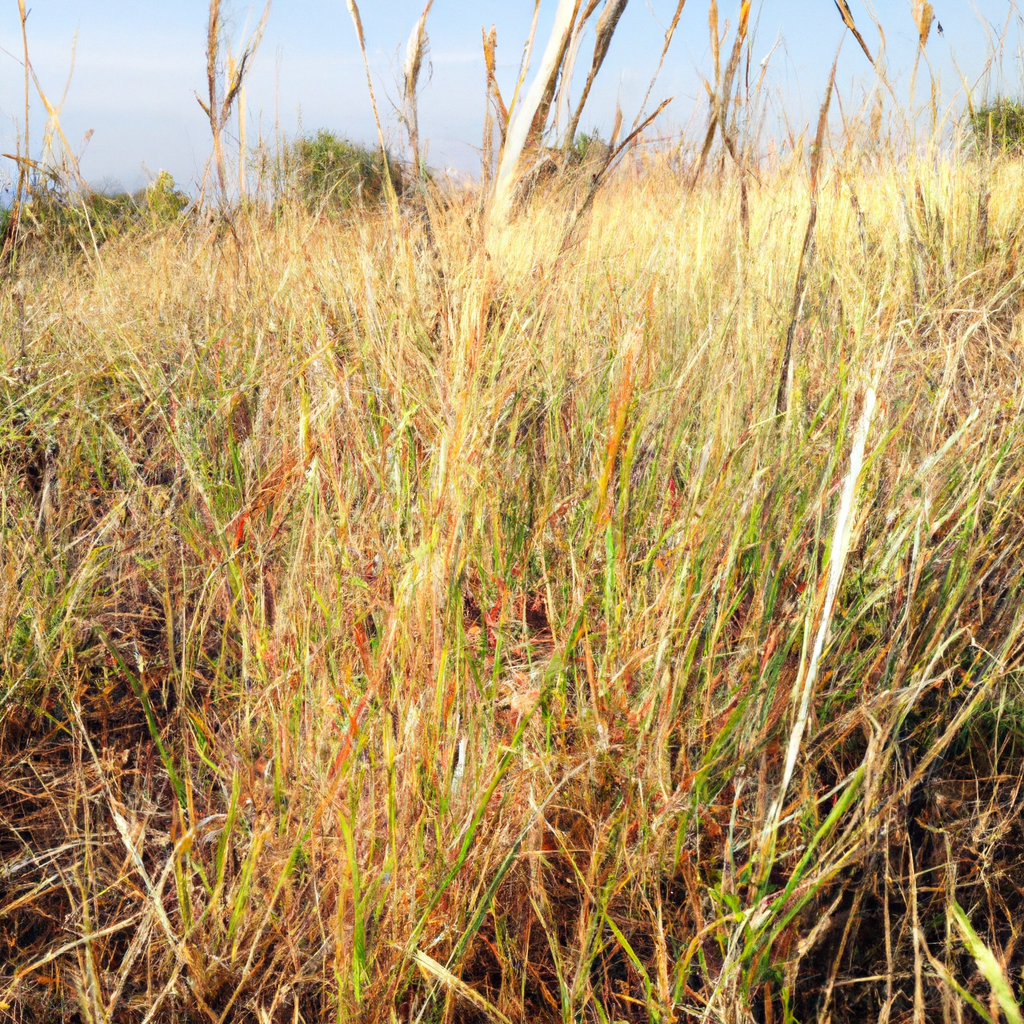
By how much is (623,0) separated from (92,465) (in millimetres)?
2993

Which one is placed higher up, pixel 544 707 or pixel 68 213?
pixel 68 213

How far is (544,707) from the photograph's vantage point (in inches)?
31.1

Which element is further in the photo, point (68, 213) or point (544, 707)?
point (68, 213)

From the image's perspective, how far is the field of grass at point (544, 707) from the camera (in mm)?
708

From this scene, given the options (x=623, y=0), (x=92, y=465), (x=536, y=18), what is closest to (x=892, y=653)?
(x=536, y=18)

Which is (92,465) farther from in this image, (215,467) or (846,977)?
(846,977)

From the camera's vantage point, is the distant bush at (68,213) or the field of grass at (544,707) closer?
the field of grass at (544,707)

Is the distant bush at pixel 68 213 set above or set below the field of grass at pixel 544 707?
above

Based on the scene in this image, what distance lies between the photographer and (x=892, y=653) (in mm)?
846

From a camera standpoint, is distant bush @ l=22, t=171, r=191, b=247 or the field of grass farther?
distant bush @ l=22, t=171, r=191, b=247

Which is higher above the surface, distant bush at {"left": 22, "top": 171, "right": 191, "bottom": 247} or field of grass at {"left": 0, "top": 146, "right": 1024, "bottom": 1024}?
distant bush at {"left": 22, "top": 171, "right": 191, "bottom": 247}

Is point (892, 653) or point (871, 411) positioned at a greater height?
point (871, 411)

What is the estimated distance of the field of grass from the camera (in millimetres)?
708

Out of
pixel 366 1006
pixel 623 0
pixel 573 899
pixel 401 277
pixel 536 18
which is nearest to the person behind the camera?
pixel 366 1006
